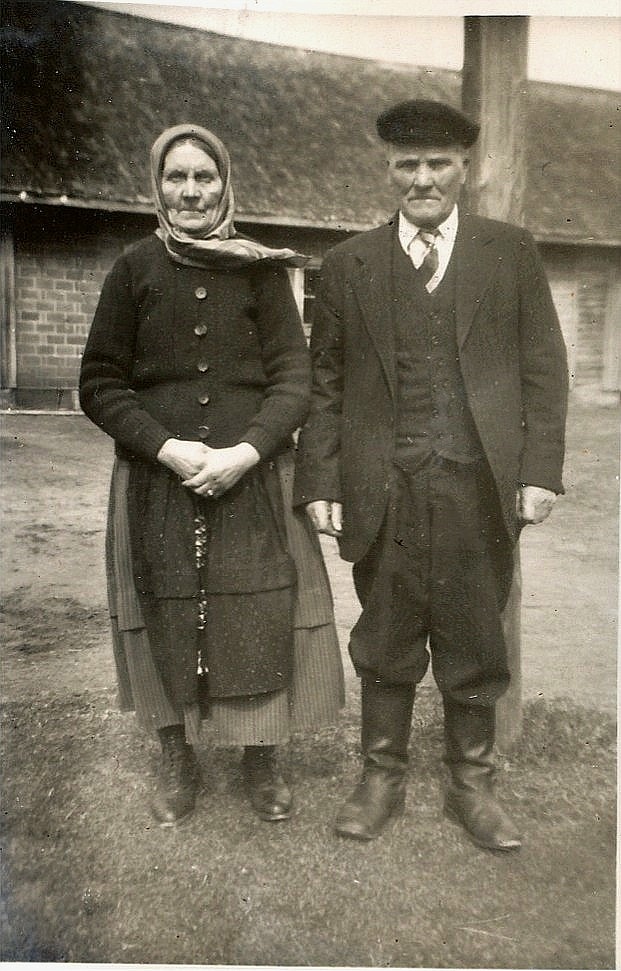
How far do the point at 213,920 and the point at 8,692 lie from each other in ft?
3.21

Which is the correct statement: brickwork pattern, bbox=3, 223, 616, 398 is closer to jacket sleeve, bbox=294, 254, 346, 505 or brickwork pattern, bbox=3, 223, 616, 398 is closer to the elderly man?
the elderly man

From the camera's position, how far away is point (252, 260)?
6.85 ft

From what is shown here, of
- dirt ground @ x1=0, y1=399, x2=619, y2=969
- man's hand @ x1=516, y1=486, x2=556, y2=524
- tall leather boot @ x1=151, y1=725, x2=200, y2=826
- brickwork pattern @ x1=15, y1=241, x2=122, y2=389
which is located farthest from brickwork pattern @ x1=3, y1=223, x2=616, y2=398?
tall leather boot @ x1=151, y1=725, x2=200, y2=826

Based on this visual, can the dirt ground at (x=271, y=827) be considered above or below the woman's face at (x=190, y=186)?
below

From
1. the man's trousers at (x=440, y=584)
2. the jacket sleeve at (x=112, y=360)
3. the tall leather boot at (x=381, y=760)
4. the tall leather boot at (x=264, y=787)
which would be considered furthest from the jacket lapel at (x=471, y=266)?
the tall leather boot at (x=264, y=787)

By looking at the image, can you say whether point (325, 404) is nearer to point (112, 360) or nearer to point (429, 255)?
point (429, 255)

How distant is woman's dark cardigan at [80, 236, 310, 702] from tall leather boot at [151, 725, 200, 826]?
21 centimetres

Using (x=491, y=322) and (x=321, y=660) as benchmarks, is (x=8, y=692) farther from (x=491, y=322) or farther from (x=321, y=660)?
(x=491, y=322)

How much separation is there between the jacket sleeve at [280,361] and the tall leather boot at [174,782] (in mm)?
880

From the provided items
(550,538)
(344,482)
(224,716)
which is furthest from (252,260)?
(550,538)

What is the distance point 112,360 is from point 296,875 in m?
1.48

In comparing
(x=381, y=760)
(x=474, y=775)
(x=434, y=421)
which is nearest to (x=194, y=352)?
(x=434, y=421)

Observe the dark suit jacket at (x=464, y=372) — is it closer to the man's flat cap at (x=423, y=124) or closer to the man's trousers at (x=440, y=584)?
the man's trousers at (x=440, y=584)

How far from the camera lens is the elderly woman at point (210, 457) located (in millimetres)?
2113
